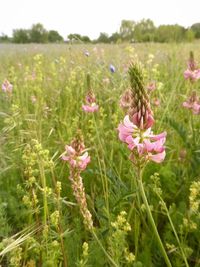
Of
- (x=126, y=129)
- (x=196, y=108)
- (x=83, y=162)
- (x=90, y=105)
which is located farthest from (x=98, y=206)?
(x=196, y=108)

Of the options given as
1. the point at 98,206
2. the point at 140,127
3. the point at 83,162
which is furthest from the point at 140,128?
the point at 98,206

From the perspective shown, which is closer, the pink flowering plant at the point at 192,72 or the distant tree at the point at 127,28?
the pink flowering plant at the point at 192,72

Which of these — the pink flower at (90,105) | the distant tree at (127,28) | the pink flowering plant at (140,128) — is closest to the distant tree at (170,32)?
the distant tree at (127,28)

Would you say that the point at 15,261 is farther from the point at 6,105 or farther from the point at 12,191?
the point at 6,105

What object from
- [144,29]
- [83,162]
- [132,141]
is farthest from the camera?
[144,29]

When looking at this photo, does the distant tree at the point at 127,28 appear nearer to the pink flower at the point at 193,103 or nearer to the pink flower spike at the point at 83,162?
the pink flower at the point at 193,103

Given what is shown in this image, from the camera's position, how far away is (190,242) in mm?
1647

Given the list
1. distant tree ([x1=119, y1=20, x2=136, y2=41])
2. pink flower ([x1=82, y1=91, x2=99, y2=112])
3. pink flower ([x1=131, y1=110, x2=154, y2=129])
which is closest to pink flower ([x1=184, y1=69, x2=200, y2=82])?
pink flower ([x1=82, y1=91, x2=99, y2=112])

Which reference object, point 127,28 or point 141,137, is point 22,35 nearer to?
point 127,28

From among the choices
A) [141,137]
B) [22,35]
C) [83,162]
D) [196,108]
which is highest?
[141,137]

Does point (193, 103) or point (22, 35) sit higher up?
point (193, 103)

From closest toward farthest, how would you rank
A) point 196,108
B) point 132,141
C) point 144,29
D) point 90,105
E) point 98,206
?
point 132,141
point 98,206
point 90,105
point 196,108
point 144,29

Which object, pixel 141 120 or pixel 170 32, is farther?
pixel 170 32

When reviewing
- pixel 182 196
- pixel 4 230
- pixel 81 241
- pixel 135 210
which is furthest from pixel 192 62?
pixel 4 230
